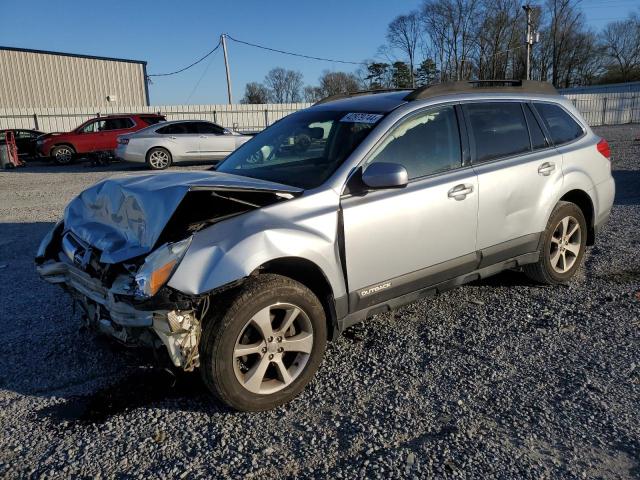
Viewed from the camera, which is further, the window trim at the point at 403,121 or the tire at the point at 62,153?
the tire at the point at 62,153

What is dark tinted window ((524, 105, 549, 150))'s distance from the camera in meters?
4.51

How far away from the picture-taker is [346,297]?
3.30m

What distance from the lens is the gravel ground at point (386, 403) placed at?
256 cm

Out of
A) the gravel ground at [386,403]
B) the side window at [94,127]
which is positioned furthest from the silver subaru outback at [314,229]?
the side window at [94,127]

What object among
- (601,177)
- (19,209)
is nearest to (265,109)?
(19,209)

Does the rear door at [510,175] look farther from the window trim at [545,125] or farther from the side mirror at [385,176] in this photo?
the side mirror at [385,176]

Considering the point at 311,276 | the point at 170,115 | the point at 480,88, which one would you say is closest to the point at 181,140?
the point at 170,115

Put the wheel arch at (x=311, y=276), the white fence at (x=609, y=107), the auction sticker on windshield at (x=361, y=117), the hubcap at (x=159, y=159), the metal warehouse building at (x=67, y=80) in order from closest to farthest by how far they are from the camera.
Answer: the wheel arch at (x=311, y=276) → the auction sticker on windshield at (x=361, y=117) → the hubcap at (x=159, y=159) → the metal warehouse building at (x=67, y=80) → the white fence at (x=609, y=107)

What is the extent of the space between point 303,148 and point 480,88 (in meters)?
1.62

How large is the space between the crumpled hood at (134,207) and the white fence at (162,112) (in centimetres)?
2415

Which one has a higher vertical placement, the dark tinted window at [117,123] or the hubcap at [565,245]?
the dark tinted window at [117,123]

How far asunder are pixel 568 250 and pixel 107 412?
4.10 meters

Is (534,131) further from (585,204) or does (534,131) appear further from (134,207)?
(134,207)

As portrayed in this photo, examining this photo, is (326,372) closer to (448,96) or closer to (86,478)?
(86,478)
